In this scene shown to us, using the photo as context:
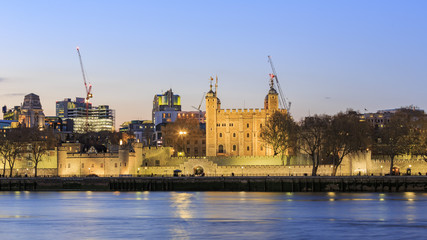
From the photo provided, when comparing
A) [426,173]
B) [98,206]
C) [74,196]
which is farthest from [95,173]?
[426,173]

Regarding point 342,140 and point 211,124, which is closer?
point 342,140

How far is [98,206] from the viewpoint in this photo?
9381 cm

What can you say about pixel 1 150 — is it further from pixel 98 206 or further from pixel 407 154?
pixel 407 154

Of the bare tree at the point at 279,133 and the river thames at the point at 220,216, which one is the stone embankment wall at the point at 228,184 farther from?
the bare tree at the point at 279,133

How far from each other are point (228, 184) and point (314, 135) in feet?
58.8

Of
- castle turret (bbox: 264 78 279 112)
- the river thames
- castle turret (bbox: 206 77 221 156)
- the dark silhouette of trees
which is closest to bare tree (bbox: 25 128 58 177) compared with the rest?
the dark silhouette of trees

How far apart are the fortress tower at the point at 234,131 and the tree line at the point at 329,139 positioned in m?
3.89

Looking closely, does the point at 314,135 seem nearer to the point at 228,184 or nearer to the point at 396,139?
the point at 228,184

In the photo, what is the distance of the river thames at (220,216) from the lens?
66.9 meters

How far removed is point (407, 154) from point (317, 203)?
5102 centimetres

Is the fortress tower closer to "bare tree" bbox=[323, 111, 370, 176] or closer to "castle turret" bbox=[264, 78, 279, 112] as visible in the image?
"castle turret" bbox=[264, 78, 279, 112]

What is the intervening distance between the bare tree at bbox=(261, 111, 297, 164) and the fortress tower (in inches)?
248

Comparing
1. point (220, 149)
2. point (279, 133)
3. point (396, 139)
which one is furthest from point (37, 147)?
point (396, 139)

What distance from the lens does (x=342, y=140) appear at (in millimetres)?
127250
